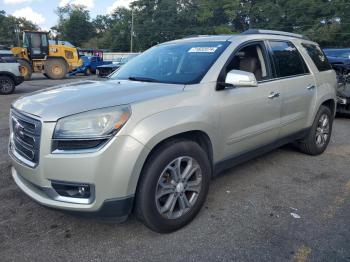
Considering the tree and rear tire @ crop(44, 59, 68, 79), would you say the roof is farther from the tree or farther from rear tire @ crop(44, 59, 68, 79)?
the tree

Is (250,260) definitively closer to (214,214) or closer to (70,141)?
(214,214)

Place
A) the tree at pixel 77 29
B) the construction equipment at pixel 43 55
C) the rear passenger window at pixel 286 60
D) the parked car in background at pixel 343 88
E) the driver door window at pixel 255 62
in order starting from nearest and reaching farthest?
the driver door window at pixel 255 62, the rear passenger window at pixel 286 60, the parked car in background at pixel 343 88, the construction equipment at pixel 43 55, the tree at pixel 77 29

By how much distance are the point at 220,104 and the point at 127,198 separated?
1300 millimetres

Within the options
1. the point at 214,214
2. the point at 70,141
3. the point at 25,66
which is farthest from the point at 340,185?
the point at 25,66

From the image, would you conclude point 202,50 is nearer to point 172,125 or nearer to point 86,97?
point 172,125

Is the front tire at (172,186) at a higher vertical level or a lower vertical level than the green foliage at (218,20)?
lower

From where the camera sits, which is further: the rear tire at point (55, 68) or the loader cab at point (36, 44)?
the rear tire at point (55, 68)

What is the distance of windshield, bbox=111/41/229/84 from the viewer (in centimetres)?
346

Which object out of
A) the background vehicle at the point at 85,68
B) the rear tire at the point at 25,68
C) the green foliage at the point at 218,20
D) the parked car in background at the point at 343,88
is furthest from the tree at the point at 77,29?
the parked car in background at the point at 343,88

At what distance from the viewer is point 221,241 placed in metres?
2.93

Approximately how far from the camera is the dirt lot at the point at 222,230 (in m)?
2.75

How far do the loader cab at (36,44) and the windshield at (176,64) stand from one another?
17798 mm

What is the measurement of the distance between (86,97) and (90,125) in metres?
0.38

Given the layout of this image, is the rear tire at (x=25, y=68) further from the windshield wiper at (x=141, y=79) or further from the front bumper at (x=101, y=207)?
the front bumper at (x=101, y=207)
